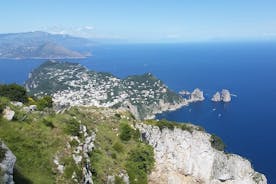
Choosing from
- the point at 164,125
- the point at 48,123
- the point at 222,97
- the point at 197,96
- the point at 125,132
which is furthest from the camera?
the point at 197,96

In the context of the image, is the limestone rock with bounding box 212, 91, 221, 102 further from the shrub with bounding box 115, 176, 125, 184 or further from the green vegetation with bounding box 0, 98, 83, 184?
the green vegetation with bounding box 0, 98, 83, 184

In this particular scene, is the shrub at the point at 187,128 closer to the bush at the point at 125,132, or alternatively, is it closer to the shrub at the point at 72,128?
the bush at the point at 125,132

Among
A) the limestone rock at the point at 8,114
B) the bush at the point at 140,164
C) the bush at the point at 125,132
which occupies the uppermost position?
the limestone rock at the point at 8,114

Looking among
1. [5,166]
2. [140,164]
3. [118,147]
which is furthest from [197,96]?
[5,166]

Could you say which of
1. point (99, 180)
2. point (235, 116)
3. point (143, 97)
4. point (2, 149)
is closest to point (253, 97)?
point (235, 116)

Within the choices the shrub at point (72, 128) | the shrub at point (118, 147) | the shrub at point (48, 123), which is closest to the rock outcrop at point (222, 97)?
the shrub at point (118, 147)

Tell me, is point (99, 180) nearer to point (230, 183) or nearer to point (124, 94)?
point (230, 183)

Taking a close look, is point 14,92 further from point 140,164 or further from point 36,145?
point 36,145
